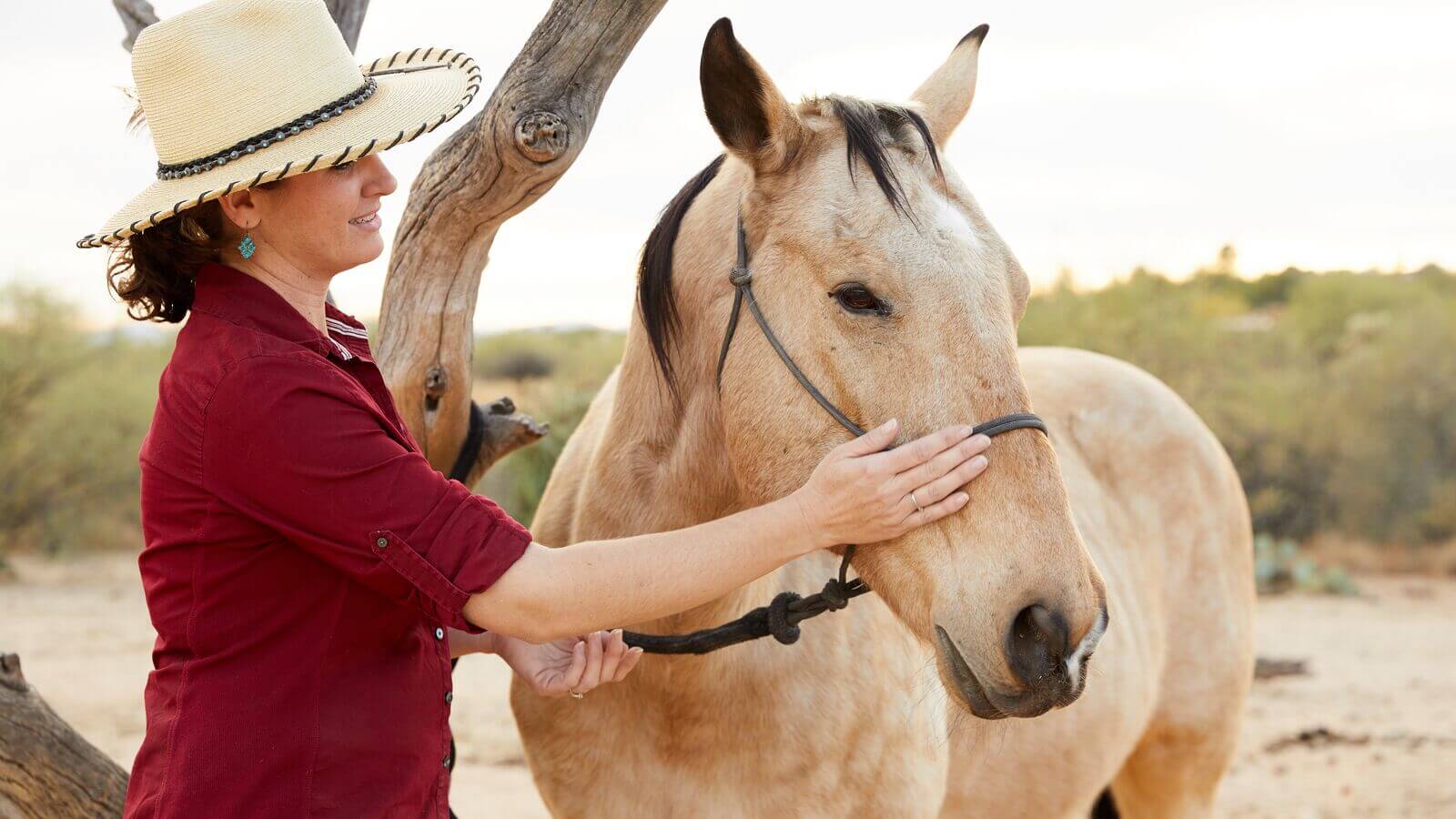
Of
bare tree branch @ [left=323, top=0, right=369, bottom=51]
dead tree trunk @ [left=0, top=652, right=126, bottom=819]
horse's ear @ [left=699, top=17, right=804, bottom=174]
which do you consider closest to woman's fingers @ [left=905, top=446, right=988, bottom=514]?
horse's ear @ [left=699, top=17, right=804, bottom=174]

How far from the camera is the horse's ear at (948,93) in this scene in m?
2.41

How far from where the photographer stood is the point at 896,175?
194cm

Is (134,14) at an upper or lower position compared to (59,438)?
upper

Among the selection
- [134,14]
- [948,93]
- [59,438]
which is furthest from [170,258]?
[59,438]

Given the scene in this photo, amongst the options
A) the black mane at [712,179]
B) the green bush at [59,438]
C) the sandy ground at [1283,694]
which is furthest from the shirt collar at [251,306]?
the green bush at [59,438]

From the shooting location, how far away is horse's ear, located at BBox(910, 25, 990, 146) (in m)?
2.41

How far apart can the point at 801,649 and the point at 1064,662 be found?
880mm

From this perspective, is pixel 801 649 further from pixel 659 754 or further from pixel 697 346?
pixel 697 346

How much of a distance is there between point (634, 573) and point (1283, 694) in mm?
8723

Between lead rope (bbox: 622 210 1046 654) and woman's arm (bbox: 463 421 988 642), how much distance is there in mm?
81

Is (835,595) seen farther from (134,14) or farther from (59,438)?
(59,438)

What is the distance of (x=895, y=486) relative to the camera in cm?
168

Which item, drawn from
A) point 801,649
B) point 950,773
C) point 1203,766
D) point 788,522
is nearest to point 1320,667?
point 1203,766

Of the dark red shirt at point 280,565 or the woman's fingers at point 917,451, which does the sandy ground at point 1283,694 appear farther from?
the woman's fingers at point 917,451
